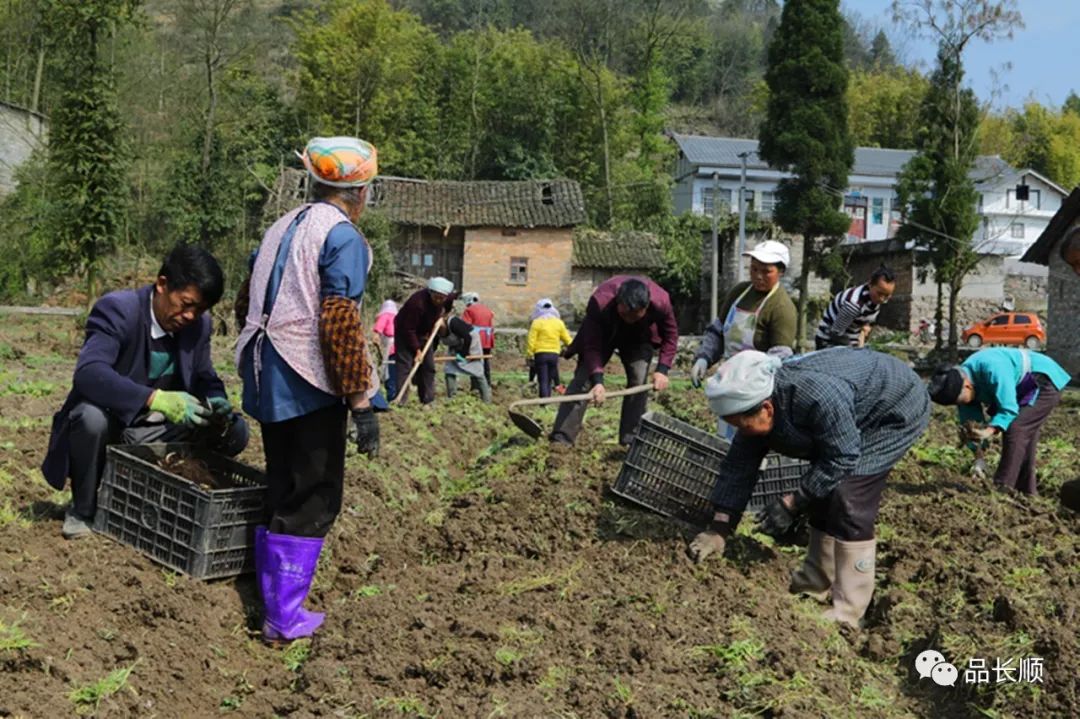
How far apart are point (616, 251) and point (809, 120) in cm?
885

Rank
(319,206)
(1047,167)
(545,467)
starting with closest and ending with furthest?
(319,206), (545,467), (1047,167)

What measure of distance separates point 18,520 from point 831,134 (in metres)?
32.2

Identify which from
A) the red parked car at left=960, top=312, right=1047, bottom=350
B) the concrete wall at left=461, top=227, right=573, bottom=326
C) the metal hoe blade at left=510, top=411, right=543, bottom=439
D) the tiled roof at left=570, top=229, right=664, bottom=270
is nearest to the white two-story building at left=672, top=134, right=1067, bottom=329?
the tiled roof at left=570, top=229, right=664, bottom=270

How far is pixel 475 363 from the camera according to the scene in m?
14.0

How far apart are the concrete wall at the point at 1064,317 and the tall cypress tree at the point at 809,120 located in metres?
8.01

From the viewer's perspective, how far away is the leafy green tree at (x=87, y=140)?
770 inches

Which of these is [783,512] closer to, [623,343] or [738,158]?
[623,343]

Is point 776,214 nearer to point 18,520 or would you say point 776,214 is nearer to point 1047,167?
point 18,520

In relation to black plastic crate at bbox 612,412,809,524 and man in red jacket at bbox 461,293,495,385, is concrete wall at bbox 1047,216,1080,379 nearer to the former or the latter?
man in red jacket at bbox 461,293,495,385

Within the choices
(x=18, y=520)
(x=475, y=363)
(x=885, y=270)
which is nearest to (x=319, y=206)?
(x=18, y=520)

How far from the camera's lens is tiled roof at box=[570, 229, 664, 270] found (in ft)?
127

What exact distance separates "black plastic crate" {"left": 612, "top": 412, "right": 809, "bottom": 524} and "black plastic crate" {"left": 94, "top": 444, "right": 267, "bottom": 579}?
80.1 inches

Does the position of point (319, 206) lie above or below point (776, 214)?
below

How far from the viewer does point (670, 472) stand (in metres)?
5.62
